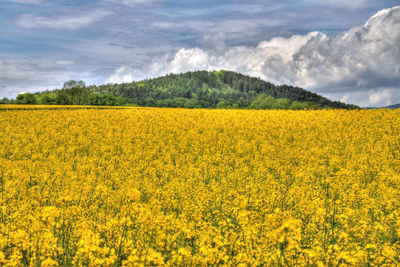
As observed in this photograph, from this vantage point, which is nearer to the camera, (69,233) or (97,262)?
(97,262)

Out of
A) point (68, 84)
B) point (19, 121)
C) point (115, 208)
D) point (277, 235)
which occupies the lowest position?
point (115, 208)

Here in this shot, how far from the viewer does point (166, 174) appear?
44.5 feet

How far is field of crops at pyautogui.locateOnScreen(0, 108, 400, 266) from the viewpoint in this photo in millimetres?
6105

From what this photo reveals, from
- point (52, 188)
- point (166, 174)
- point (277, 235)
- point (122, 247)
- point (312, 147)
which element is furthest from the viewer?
point (312, 147)

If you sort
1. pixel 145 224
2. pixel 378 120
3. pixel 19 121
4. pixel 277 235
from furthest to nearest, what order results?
pixel 19 121
pixel 378 120
pixel 145 224
pixel 277 235

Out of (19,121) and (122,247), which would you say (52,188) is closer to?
(122,247)

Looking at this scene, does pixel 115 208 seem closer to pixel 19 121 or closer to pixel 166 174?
pixel 166 174

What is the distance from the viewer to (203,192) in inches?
415

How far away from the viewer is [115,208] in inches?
379

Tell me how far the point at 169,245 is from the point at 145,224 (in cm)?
93

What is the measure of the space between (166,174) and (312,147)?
1169 cm

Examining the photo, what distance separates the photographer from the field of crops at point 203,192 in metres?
6.11

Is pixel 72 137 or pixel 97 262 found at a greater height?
pixel 72 137

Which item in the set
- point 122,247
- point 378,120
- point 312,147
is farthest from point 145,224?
point 378,120
